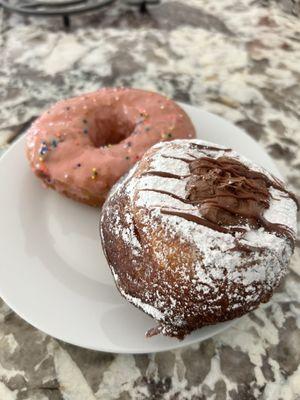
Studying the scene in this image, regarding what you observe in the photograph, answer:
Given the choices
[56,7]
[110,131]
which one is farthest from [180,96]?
[56,7]

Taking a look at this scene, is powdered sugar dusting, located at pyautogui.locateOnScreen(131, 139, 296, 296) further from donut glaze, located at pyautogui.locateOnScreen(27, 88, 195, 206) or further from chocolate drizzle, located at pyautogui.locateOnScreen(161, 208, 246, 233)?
donut glaze, located at pyautogui.locateOnScreen(27, 88, 195, 206)

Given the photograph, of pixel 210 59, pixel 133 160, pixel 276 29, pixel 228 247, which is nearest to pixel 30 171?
pixel 133 160

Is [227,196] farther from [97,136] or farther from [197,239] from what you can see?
[97,136]

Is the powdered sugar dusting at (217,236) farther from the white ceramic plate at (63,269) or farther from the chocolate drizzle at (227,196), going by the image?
the white ceramic plate at (63,269)

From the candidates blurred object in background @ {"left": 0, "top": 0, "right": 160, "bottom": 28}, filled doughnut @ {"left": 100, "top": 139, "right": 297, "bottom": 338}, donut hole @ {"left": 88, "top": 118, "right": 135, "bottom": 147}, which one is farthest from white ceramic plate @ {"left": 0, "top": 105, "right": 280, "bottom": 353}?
blurred object in background @ {"left": 0, "top": 0, "right": 160, "bottom": 28}

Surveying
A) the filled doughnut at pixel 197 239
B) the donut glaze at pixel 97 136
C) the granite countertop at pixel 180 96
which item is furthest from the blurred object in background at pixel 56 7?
the filled doughnut at pixel 197 239

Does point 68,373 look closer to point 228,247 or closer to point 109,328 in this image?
point 109,328
